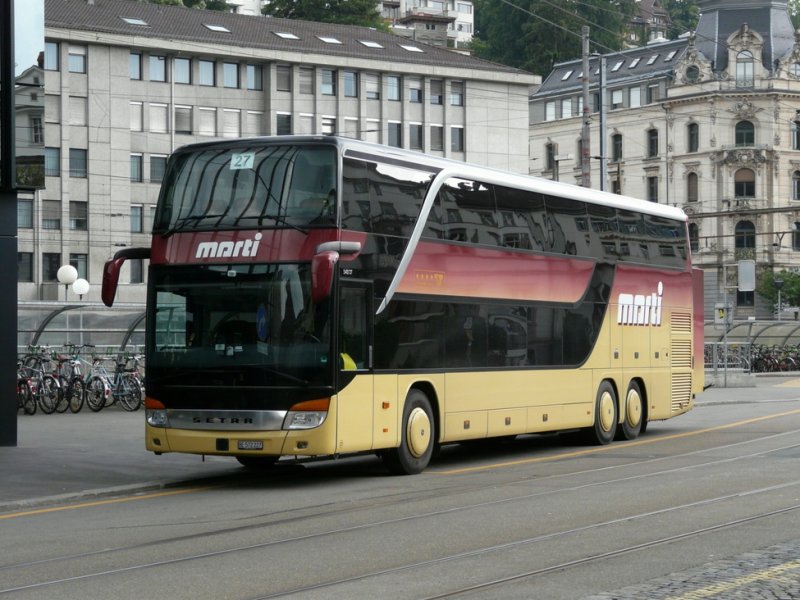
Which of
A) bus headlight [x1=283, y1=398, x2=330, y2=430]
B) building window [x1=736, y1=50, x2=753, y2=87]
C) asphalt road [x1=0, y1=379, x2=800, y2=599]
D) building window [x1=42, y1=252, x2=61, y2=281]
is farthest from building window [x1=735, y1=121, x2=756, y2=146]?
bus headlight [x1=283, y1=398, x2=330, y2=430]

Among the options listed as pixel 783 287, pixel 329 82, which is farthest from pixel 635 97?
pixel 329 82

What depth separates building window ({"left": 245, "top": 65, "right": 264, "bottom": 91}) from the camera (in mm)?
75750

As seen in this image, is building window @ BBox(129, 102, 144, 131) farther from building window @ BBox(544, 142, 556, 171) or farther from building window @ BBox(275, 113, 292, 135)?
building window @ BBox(544, 142, 556, 171)

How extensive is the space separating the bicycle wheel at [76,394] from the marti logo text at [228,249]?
14.7m

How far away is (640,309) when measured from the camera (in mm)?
24266

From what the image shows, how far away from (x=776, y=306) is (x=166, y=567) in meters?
90.7

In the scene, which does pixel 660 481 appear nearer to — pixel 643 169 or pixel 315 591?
pixel 315 591

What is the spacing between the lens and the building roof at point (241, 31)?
2820 inches

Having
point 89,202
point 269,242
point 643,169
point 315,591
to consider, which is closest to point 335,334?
point 269,242

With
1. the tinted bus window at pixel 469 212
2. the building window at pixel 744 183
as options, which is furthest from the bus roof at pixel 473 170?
the building window at pixel 744 183

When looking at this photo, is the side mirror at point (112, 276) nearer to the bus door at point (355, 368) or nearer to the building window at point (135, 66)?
the bus door at point (355, 368)

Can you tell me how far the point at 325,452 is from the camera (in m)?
16.0

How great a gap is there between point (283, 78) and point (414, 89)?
26.2 feet

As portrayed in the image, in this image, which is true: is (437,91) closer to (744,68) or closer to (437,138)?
(437,138)
